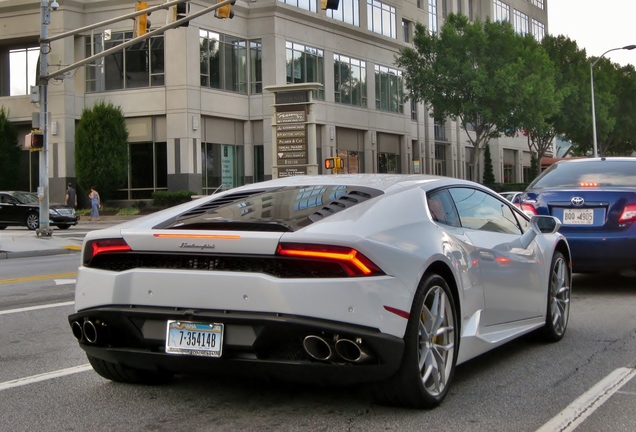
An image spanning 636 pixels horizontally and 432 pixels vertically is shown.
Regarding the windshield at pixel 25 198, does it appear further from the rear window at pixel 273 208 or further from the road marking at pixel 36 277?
the rear window at pixel 273 208

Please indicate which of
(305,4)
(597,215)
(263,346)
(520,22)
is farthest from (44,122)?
(520,22)

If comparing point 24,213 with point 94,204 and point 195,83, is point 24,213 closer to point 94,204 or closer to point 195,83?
point 94,204

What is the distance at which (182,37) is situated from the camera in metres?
41.6

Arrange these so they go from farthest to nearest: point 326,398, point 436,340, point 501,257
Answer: point 501,257, point 326,398, point 436,340

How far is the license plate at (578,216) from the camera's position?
10.2 metres

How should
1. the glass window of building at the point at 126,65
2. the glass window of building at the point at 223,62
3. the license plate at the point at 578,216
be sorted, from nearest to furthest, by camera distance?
1. the license plate at the point at 578,216
2. the glass window of building at the point at 126,65
3. the glass window of building at the point at 223,62

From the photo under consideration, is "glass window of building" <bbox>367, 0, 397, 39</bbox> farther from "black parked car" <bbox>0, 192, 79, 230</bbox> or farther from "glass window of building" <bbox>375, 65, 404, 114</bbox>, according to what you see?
"black parked car" <bbox>0, 192, 79, 230</bbox>

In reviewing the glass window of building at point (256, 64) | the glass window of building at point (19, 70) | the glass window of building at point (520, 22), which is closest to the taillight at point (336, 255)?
the glass window of building at point (256, 64)

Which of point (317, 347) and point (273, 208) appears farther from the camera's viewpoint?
point (273, 208)

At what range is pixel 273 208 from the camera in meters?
5.43

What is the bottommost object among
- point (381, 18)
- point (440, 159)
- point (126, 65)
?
point (440, 159)

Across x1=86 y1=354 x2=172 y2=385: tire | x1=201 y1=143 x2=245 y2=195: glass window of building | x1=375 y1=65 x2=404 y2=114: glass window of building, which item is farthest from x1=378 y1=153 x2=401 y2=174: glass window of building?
A: x1=86 y1=354 x2=172 y2=385: tire

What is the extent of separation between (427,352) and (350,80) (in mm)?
46637

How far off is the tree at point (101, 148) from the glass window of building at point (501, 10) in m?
40.1
